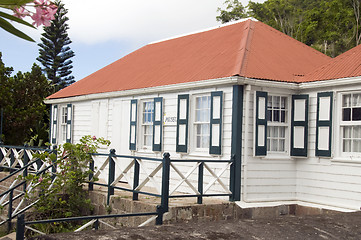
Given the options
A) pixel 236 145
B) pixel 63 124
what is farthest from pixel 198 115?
pixel 63 124

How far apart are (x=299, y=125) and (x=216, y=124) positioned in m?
1.96

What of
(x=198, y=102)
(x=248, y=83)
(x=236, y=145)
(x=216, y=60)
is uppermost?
(x=216, y=60)

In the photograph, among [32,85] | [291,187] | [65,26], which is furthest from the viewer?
[65,26]

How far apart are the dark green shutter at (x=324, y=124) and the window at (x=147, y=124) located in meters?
4.64

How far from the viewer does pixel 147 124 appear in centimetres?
1296

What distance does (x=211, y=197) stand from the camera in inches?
417

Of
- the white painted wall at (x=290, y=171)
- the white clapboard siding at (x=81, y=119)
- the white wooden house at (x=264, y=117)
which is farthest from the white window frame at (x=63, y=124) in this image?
the white painted wall at (x=290, y=171)

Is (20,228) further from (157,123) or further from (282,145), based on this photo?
(157,123)

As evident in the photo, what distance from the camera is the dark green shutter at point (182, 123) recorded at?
11344mm

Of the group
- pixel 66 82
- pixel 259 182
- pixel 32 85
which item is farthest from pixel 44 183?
pixel 66 82

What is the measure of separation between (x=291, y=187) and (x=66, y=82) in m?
28.6

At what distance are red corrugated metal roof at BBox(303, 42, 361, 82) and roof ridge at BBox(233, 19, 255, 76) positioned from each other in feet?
5.09

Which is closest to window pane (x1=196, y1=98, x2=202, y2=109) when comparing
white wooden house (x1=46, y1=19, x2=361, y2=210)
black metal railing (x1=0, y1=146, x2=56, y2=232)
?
white wooden house (x1=46, y1=19, x2=361, y2=210)

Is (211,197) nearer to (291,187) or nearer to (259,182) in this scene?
(259,182)
